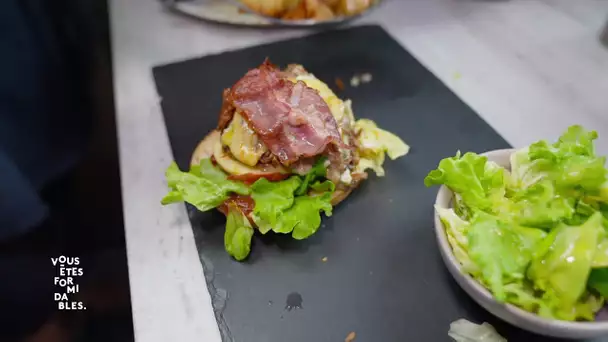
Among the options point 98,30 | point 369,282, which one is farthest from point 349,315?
point 98,30

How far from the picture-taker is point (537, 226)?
80 cm

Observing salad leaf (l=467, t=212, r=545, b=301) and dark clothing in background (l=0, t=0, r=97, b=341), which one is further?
dark clothing in background (l=0, t=0, r=97, b=341)

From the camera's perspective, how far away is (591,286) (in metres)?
0.76

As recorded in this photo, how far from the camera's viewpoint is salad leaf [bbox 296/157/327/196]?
104 centimetres

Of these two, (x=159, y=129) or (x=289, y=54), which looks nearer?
(x=159, y=129)

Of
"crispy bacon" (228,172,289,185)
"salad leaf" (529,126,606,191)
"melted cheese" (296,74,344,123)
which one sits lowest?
"crispy bacon" (228,172,289,185)

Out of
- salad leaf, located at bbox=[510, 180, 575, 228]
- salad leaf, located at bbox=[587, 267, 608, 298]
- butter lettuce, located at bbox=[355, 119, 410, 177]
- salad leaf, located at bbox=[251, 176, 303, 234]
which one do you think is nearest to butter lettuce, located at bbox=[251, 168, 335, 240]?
salad leaf, located at bbox=[251, 176, 303, 234]

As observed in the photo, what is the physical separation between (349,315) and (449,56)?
0.97 meters

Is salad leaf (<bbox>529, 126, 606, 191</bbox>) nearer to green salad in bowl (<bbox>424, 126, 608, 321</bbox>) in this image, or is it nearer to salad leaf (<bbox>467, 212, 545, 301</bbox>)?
green salad in bowl (<bbox>424, 126, 608, 321</bbox>)

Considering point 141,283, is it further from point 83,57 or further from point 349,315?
point 83,57

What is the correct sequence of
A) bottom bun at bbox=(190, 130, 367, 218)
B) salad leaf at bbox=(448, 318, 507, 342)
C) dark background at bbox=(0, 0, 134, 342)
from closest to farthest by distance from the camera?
1. salad leaf at bbox=(448, 318, 507, 342)
2. dark background at bbox=(0, 0, 134, 342)
3. bottom bun at bbox=(190, 130, 367, 218)

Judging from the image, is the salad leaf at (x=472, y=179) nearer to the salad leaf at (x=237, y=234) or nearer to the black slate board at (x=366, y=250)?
the black slate board at (x=366, y=250)

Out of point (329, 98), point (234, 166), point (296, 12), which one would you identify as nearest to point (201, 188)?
point (234, 166)

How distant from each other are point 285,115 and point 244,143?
0.34 ft
